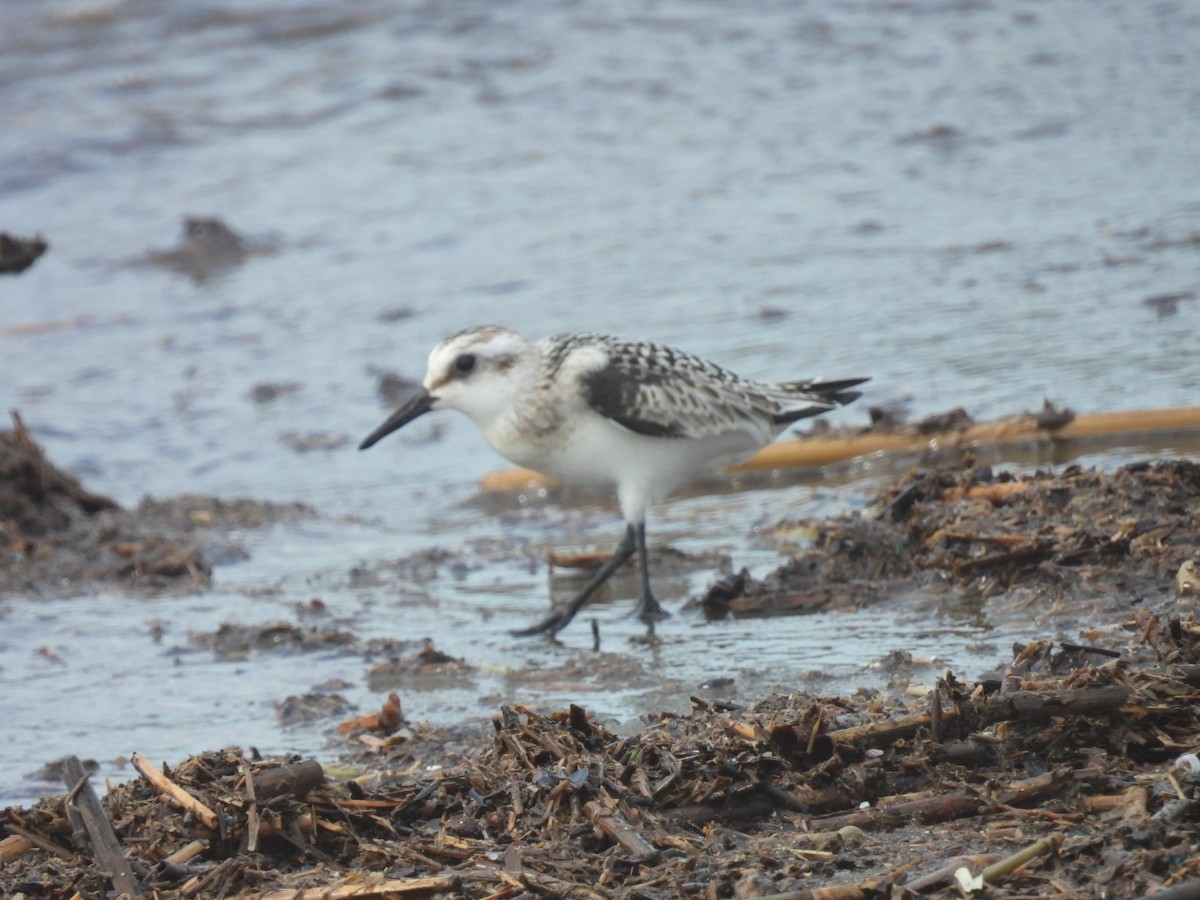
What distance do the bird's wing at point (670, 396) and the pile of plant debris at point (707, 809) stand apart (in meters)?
2.49

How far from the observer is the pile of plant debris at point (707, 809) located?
2.67m

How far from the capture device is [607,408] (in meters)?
5.79

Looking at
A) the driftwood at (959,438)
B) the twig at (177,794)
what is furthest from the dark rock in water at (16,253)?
the twig at (177,794)

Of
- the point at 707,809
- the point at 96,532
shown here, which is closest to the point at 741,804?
the point at 707,809

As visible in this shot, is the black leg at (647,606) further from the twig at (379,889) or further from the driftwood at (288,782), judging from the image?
the twig at (379,889)

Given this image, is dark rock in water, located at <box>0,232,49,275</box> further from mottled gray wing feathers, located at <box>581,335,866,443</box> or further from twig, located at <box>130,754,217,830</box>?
twig, located at <box>130,754,217,830</box>

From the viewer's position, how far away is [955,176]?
35.2ft

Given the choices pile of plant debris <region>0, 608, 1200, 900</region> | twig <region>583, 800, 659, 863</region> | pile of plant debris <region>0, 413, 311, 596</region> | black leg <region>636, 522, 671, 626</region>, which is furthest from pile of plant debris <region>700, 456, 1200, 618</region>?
pile of plant debris <region>0, 413, 311, 596</region>

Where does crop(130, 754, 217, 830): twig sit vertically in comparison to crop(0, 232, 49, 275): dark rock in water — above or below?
below

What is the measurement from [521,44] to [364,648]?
1162 cm

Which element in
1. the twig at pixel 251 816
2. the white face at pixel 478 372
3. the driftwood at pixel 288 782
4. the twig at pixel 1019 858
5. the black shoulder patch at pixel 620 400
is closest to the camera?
the twig at pixel 1019 858

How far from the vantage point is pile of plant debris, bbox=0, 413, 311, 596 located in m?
6.14

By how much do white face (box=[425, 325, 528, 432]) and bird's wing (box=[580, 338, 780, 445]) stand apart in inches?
11.5

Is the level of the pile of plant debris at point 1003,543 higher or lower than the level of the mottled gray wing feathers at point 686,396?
lower
